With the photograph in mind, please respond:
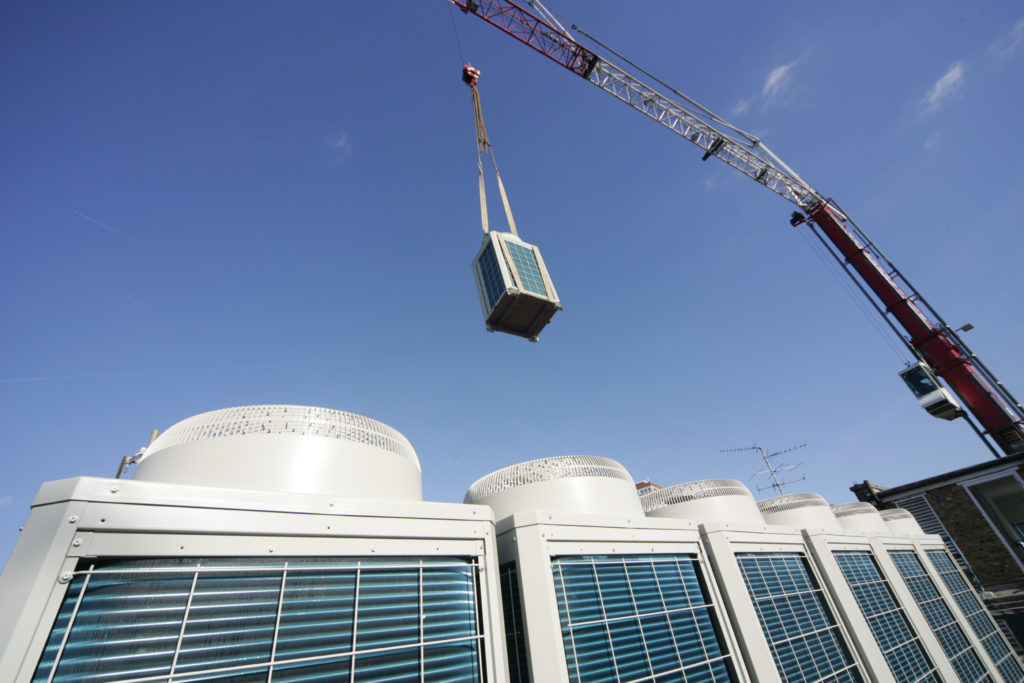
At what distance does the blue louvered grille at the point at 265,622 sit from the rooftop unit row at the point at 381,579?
0.02 m

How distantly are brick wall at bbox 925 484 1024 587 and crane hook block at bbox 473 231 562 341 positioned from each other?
39.5 m

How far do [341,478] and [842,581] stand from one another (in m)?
19.4

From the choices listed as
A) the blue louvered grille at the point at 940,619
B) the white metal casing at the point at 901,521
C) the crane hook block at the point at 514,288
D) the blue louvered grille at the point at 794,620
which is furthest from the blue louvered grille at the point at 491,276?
the white metal casing at the point at 901,521

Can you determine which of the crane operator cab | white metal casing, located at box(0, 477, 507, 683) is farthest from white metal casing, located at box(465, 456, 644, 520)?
the crane operator cab

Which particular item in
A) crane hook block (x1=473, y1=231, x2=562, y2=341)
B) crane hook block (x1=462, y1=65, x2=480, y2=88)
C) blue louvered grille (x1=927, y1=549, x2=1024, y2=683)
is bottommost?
blue louvered grille (x1=927, y1=549, x2=1024, y2=683)

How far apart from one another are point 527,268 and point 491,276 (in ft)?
4.70

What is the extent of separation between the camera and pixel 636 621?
10.4 metres

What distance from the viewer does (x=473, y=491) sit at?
52.3 feet

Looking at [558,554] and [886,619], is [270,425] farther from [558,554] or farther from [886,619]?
[886,619]

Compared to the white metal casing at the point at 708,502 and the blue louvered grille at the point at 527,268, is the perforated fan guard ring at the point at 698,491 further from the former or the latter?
the blue louvered grille at the point at 527,268

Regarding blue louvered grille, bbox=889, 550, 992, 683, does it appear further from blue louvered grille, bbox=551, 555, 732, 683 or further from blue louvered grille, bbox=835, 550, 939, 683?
blue louvered grille, bbox=551, 555, 732, 683

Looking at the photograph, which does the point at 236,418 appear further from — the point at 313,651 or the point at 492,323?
the point at 492,323

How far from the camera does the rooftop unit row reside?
5574mm

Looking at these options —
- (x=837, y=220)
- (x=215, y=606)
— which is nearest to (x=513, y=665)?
(x=215, y=606)
